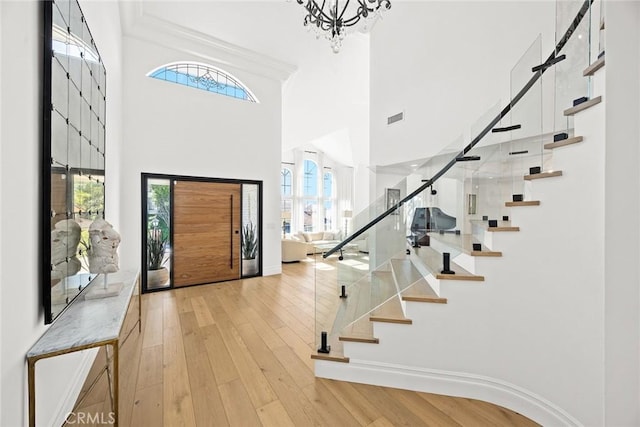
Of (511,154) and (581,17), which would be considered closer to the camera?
(581,17)

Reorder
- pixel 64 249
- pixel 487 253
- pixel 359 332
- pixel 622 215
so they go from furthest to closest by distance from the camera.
Answer: 1. pixel 359 332
2. pixel 487 253
3. pixel 64 249
4. pixel 622 215

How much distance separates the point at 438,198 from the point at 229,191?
3832 mm

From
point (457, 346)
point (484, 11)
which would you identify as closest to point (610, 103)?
point (457, 346)

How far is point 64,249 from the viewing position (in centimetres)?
142

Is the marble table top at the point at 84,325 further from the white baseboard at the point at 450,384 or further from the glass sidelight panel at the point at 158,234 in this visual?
the glass sidelight panel at the point at 158,234

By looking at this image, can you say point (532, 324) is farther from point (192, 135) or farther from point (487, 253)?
point (192, 135)

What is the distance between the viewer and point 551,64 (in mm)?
2043

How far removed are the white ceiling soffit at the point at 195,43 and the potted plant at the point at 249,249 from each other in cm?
316

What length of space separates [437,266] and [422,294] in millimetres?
250

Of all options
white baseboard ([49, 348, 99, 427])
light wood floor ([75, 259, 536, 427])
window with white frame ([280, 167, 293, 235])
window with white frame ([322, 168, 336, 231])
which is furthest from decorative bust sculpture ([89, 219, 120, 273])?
window with white frame ([322, 168, 336, 231])

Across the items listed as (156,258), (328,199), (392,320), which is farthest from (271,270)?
(328,199)

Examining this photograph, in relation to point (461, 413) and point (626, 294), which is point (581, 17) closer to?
point (626, 294)

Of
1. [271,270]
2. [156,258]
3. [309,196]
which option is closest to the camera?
[156,258]

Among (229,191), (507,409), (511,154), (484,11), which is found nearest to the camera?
(507,409)
